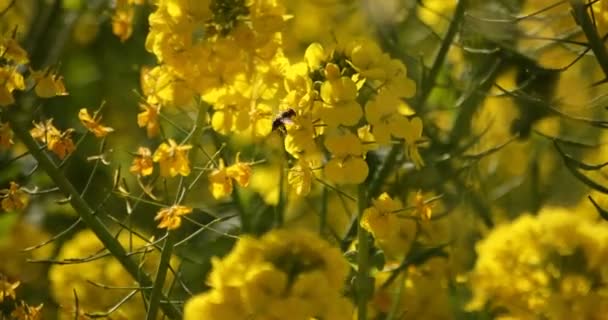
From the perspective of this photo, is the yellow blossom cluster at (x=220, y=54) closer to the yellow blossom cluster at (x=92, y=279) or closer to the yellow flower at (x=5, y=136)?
the yellow flower at (x=5, y=136)

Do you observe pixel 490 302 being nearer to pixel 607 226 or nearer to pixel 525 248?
pixel 525 248

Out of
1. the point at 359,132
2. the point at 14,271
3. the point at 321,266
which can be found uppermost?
the point at 359,132

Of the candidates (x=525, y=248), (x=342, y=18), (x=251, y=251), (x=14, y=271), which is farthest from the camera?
(x=342, y=18)

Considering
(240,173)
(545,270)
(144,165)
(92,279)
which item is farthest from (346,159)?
(92,279)

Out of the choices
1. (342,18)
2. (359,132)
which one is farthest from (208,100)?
(342,18)

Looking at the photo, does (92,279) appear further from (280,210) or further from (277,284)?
(277,284)

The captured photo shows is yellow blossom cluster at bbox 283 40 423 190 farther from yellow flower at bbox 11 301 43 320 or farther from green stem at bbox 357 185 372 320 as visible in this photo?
yellow flower at bbox 11 301 43 320
